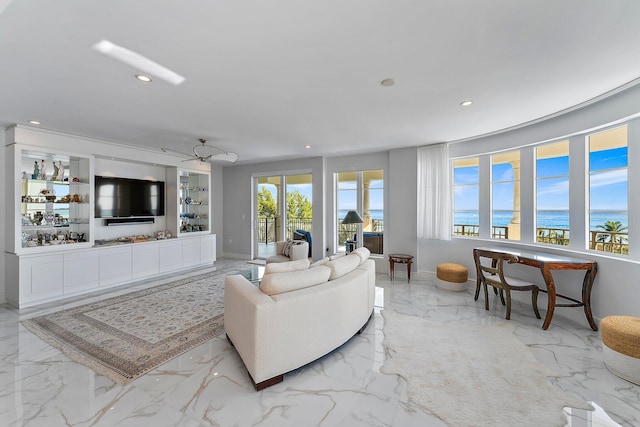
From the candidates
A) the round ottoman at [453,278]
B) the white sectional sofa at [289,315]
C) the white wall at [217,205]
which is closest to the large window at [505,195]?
the round ottoman at [453,278]

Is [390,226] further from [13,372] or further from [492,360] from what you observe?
[13,372]

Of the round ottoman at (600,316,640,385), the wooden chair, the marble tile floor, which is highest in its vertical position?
the wooden chair

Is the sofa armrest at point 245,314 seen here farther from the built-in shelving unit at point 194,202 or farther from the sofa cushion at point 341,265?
the built-in shelving unit at point 194,202

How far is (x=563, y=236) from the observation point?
4.00m

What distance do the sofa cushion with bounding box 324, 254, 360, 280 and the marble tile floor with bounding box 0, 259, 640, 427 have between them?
0.74m

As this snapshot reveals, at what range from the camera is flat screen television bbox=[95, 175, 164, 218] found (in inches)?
197

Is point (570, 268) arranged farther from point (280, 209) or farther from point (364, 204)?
point (280, 209)

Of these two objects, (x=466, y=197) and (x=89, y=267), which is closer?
(x=89, y=267)

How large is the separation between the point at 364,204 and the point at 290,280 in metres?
4.14

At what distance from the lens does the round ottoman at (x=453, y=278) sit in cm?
452

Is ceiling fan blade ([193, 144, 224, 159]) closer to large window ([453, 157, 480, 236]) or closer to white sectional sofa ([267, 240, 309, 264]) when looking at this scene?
white sectional sofa ([267, 240, 309, 264])

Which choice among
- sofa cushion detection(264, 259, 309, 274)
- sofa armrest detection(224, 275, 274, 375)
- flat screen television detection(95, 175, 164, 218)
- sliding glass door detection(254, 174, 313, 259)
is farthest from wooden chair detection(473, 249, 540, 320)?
flat screen television detection(95, 175, 164, 218)

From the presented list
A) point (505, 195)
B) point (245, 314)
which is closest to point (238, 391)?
point (245, 314)

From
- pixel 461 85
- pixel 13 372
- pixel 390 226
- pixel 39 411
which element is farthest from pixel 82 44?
pixel 390 226
